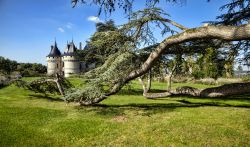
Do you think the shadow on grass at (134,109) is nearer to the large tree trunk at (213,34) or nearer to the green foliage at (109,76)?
the green foliage at (109,76)

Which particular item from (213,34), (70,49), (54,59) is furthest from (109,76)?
(54,59)

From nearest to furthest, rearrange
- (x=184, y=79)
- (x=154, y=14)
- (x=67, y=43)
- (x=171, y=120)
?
(x=171, y=120), (x=154, y=14), (x=184, y=79), (x=67, y=43)

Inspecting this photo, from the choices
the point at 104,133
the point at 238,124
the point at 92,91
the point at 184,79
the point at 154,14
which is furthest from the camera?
the point at 184,79

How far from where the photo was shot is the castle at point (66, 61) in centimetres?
7138

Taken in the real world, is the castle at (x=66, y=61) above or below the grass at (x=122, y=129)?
above

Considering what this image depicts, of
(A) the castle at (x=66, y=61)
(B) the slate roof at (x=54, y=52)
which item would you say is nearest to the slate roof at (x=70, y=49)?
(A) the castle at (x=66, y=61)

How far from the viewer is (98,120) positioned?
1022cm

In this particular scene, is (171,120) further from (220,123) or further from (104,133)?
(104,133)

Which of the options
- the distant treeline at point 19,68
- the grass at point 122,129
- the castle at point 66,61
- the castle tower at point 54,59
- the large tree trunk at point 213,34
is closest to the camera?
the large tree trunk at point 213,34

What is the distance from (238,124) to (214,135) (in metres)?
2.14

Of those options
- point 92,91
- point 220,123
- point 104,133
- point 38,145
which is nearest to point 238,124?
point 220,123

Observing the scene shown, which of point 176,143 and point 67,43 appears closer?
point 176,143

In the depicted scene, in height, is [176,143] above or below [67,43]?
below

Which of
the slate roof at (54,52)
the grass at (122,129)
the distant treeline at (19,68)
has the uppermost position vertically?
the slate roof at (54,52)
